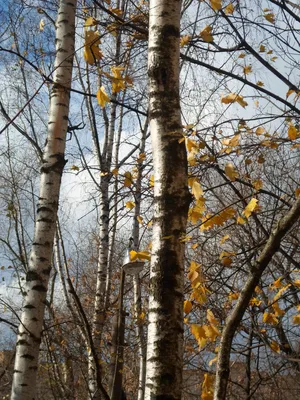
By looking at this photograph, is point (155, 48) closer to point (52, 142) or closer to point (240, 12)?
point (52, 142)

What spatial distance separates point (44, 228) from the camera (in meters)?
3.35

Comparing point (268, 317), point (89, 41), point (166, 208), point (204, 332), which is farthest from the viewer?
point (268, 317)

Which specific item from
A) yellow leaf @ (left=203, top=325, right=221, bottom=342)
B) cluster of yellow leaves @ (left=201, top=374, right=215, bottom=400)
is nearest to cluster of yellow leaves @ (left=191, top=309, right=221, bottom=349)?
yellow leaf @ (left=203, top=325, right=221, bottom=342)

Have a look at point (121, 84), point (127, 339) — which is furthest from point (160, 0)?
point (127, 339)

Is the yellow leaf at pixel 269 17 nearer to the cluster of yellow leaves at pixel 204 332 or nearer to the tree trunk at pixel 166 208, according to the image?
the tree trunk at pixel 166 208

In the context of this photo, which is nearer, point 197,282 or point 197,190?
point 197,190

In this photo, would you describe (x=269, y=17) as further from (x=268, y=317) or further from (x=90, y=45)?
(x=268, y=317)

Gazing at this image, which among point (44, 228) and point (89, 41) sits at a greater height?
point (89, 41)

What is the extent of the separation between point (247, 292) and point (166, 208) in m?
0.64

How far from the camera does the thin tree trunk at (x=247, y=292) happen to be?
78.2 inches

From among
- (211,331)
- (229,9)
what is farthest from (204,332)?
(229,9)

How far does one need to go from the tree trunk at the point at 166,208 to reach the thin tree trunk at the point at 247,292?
56 centimetres

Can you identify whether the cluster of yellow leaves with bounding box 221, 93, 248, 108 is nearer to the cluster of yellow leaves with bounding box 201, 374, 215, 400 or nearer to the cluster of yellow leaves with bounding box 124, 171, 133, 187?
the cluster of yellow leaves with bounding box 124, 171, 133, 187

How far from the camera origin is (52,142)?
3.58 meters
